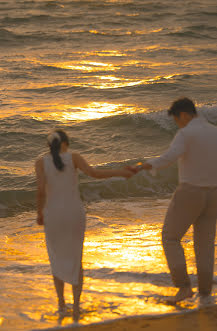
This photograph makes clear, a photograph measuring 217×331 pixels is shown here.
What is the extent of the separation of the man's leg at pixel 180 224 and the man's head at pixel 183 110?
53 cm

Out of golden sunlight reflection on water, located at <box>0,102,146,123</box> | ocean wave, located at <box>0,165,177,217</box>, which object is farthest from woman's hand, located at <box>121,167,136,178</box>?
golden sunlight reflection on water, located at <box>0,102,146,123</box>

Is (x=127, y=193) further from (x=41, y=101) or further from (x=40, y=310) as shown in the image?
(x=41, y=101)

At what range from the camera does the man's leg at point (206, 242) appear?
16.0 ft

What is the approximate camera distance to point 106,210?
9.14m

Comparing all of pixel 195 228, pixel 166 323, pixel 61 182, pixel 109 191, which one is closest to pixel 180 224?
pixel 195 228

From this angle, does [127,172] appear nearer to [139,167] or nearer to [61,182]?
[139,167]

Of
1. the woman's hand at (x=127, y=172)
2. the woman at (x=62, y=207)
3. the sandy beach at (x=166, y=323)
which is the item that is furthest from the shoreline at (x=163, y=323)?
the woman's hand at (x=127, y=172)

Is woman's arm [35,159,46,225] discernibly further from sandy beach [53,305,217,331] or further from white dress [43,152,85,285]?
sandy beach [53,305,217,331]

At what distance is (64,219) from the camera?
4.63 metres

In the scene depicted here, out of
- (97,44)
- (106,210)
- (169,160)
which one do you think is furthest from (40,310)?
(97,44)

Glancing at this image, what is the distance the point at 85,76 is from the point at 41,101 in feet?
12.3

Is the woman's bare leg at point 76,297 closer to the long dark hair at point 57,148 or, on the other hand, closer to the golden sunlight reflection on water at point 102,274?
the golden sunlight reflection on water at point 102,274

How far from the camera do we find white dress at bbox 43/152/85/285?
15.0 feet

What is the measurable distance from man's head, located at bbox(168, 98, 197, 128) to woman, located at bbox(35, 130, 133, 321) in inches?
31.5
